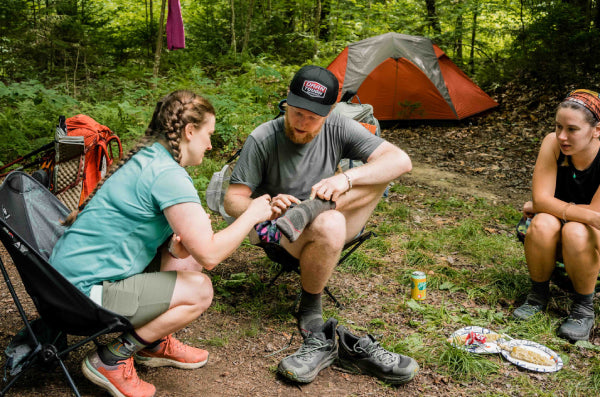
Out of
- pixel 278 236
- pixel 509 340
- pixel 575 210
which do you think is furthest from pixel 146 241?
pixel 575 210

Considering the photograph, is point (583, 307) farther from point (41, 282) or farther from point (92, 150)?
point (92, 150)

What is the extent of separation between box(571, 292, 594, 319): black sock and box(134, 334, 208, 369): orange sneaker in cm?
215

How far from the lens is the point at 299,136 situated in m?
2.65

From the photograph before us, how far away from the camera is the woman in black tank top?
2.68m

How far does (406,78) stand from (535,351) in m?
6.03

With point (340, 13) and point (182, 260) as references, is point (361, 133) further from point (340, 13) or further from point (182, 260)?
point (340, 13)

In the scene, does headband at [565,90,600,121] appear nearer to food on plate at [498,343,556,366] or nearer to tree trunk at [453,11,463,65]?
food on plate at [498,343,556,366]

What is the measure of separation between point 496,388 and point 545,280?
934 mm

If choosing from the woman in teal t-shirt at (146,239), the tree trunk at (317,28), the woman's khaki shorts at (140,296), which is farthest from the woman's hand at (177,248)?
the tree trunk at (317,28)

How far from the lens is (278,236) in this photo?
8.66 ft

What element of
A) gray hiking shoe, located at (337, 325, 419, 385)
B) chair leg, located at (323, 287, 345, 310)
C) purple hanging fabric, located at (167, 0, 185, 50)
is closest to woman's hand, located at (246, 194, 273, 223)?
gray hiking shoe, located at (337, 325, 419, 385)

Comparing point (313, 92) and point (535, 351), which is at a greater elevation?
point (313, 92)

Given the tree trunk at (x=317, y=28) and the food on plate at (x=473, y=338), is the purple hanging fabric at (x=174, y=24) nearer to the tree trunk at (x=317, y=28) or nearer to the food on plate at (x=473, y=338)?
the tree trunk at (x=317, y=28)

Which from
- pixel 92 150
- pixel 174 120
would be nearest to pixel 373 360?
pixel 174 120
